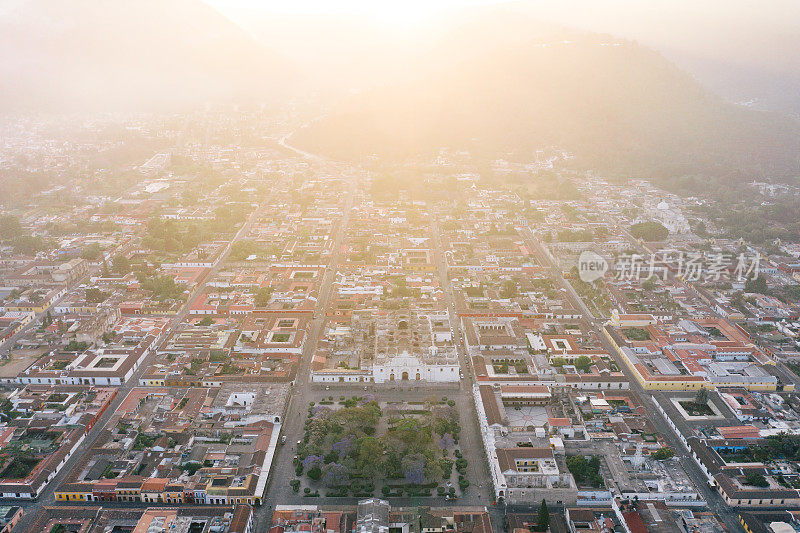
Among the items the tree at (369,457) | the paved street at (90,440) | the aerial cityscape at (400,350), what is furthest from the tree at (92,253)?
the tree at (369,457)

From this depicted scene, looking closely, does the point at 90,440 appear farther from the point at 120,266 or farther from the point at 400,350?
the point at 120,266

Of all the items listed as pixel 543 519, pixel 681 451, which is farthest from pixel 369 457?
pixel 681 451

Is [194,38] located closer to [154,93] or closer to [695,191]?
[154,93]

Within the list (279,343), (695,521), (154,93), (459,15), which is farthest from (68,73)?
(695,521)

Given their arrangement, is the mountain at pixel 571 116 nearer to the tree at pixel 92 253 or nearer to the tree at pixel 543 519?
the tree at pixel 92 253

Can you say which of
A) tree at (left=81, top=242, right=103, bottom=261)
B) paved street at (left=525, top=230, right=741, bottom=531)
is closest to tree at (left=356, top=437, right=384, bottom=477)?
paved street at (left=525, top=230, right=741, bottom=531)

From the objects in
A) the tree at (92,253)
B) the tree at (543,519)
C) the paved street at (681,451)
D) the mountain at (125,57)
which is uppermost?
the mountain at (125,57)

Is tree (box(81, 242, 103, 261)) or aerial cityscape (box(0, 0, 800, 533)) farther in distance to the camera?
tree (box(81, 242, 103, 261))

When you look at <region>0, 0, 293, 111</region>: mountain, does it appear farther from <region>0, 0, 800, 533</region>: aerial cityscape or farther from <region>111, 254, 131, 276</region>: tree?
<region>111, 254, 131, 276</region>: tree
